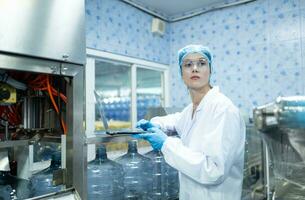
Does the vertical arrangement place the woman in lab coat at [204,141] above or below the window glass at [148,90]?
below

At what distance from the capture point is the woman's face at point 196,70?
1.43 m

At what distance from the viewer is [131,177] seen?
1.77 metres

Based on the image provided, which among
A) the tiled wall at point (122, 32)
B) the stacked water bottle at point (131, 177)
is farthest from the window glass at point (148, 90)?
the stacked water bottle at point (131, 177)

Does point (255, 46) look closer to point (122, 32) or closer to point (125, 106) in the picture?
point (122, 32)

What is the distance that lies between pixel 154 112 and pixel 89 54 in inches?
30.7

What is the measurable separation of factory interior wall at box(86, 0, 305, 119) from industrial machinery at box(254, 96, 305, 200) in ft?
6.01

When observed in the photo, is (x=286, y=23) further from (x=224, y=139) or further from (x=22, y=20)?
(x=22, y=20)

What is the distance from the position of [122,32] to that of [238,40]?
3.81 feet

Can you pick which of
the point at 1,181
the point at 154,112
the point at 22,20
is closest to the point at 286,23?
the point at 154,112

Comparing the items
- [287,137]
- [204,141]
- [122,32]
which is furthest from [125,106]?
[287,137]

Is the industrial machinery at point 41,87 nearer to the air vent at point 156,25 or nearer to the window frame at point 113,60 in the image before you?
the window frame at point 113,60

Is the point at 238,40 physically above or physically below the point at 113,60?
above

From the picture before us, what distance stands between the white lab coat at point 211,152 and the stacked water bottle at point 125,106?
140 centimetres

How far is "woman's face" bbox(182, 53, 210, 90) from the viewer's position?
143 centimetres
